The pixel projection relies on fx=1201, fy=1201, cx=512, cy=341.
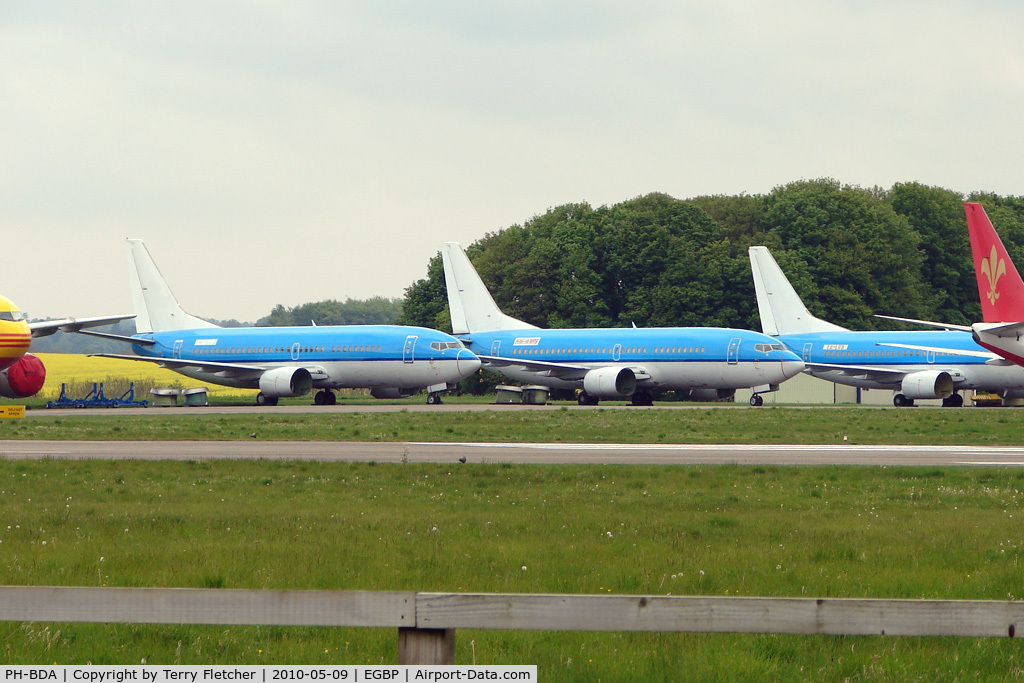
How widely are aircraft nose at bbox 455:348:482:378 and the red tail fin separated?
27308 mm

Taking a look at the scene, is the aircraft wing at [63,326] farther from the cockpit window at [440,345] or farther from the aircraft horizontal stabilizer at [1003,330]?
the aircraft horizontal stabilizer at [1003,330]

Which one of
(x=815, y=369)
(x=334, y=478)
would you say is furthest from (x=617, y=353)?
(x=334, y=478)

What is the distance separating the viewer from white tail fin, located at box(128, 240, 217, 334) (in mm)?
72250

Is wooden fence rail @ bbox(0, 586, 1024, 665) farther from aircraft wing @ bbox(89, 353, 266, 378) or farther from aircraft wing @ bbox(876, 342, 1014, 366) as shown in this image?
aircraft wing @ bbox(89, 353, 266, 378)

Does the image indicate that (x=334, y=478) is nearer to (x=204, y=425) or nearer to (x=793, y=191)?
(x=204, y=425)

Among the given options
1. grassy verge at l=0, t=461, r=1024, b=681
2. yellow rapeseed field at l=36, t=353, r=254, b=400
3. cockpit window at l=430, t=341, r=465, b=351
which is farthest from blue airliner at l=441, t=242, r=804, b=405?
grassy verge at l=0, t=461, r=1024, b=681

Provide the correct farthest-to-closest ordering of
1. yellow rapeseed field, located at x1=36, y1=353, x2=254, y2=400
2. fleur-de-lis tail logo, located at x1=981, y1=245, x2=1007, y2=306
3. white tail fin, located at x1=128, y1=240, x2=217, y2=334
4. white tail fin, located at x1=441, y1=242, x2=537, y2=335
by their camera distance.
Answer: yellow rapeseed field, located at x1=36, y1=353, x2=254, y2=400, white tail fin, located at x1=441, y1=242, x2=537, y2=335, white tail fin, located at x1=128, y1=240, x2=217, y2=334, fleur-de-lis tail logo, located at x1=981, y1=245, x2=1007, y2=306

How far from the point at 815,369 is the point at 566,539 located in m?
60.2

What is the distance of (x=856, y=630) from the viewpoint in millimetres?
5789

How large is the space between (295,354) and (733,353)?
24.0 m

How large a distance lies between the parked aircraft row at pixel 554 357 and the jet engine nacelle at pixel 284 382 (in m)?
0.08

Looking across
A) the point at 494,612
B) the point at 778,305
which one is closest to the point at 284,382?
the point at 778,305

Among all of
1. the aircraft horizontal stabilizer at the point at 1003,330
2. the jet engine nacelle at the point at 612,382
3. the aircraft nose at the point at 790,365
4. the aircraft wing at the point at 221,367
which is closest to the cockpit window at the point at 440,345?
the jet engine nacelle at the point at 612,382

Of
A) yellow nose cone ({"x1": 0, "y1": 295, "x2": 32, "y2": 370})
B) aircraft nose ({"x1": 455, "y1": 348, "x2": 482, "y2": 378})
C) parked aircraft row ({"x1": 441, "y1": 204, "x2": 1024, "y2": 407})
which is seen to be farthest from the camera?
aircraft nose ({"x1": 455, "y1": 348, "x2": 482, "y2": 378})
